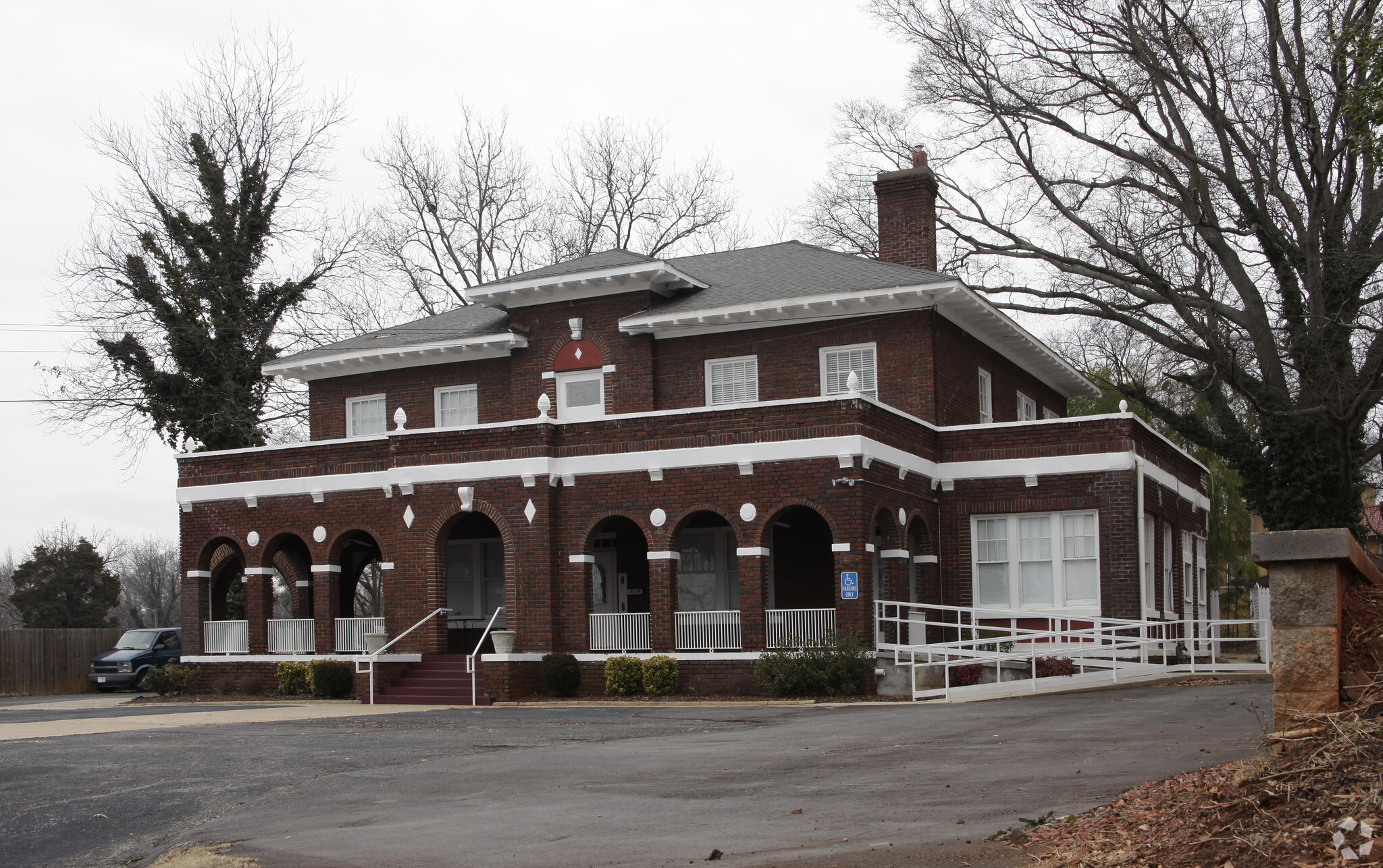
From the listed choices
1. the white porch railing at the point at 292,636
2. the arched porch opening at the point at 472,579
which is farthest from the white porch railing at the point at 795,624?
the white porch railing at the point at 292,636

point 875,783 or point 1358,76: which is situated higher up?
point 1358,76

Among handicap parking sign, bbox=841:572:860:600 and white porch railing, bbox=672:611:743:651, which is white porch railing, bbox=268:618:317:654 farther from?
handicap parking sign, bbox=841:572:860:600

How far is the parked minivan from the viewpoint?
3788 centimetres

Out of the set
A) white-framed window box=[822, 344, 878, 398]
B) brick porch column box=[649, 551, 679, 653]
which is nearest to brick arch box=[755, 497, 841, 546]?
brick porch column box=[649, 551, 679, 653]

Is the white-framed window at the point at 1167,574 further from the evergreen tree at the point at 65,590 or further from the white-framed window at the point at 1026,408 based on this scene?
the evergreen tree at the point at 65,590

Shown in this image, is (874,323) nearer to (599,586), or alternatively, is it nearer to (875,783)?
(599,586)

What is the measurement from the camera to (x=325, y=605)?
29438 millimetres

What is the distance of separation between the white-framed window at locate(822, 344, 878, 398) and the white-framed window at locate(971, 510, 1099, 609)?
360 centimetres

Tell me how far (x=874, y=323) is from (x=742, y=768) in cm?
1681

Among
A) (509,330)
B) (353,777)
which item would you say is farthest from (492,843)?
(509,330)

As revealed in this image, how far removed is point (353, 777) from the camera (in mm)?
Result: 13273

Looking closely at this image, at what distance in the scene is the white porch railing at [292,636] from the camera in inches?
1171

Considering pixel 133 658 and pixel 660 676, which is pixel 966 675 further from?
pixel 133 658

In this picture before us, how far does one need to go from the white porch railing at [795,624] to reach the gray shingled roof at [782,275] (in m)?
6.87
